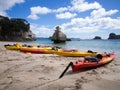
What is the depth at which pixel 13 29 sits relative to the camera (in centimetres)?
5916

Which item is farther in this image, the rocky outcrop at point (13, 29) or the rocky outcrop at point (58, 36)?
the rocky outcrop at point (13, 29)

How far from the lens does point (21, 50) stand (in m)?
20.4

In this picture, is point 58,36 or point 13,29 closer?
point 58,36

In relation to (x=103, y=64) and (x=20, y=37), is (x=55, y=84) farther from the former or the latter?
(x=20, y=37)

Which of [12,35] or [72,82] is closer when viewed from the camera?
[72,82]

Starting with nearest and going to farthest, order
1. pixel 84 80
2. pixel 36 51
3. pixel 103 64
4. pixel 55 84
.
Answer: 1. pixel 55 84
2. pixel 84 80
3. pixel 103 64
4. pixel 36 51

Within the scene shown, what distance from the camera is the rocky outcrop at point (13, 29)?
5706 cm

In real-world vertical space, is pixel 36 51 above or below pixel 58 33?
below

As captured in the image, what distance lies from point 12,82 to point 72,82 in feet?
8.13

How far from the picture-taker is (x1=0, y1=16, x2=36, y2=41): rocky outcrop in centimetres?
5706

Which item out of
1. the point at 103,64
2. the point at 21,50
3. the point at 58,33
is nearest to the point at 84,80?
the point at 103,64

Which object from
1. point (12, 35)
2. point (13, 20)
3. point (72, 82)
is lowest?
point (72, 82)

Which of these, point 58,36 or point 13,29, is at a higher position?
point 13,29

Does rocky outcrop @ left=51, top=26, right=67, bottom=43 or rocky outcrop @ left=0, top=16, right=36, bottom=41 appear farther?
rocky outcrop @ left=0, top=16, right=36, bottom=41
